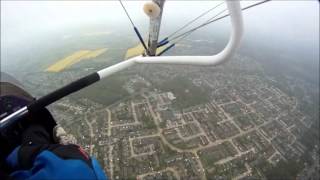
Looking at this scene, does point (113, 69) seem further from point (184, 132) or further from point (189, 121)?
point (189, 121)

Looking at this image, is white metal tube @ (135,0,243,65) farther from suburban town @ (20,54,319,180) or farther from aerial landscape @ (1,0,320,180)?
suburban town @ (20,54,319,180)

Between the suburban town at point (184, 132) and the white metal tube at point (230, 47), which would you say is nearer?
the white metal tube at point (230, 47)

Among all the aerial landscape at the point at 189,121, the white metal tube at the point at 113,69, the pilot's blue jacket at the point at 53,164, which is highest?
the white metal tube at the point at 113,69

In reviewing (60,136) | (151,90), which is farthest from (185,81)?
(60,136)

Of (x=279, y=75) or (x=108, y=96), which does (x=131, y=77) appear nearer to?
(x=108, y=96)

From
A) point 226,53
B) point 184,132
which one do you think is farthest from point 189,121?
point 226,53

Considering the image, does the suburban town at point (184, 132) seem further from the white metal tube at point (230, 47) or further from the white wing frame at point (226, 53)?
the white metal tube at point (230, 47)

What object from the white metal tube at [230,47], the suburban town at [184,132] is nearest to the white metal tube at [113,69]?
the white metal tube at [230,47]

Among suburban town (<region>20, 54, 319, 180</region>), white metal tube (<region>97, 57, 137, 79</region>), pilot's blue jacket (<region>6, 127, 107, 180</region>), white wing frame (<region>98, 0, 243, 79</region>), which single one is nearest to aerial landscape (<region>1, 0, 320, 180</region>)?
suburban town (<region>20, 54, 319, 180</region>)
